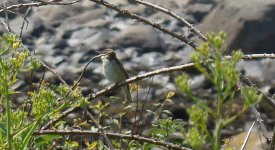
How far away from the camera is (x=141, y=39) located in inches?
850

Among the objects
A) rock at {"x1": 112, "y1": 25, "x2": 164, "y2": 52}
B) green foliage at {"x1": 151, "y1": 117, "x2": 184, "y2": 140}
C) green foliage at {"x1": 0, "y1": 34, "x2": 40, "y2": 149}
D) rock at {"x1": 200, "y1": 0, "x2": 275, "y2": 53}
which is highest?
rock at {"x1": 200, "y1": 0, "x2": 275, "y2": 53}

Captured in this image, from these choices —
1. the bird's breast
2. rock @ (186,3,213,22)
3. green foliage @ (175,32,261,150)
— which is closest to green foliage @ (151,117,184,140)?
green foliage @ (175,32,261,150)

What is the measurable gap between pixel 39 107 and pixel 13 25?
68.2 ft

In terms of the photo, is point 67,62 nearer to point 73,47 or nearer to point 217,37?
point 73,47

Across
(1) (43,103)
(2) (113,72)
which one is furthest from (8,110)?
(2) (113,72)

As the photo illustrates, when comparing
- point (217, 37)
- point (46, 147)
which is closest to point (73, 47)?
point (46, 147)

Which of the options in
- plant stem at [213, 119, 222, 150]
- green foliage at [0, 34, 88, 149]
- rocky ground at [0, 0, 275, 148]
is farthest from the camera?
rocky ground at [0, 0, 275, 148]

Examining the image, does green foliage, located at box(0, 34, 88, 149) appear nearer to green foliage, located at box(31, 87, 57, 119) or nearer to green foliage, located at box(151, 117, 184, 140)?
green foliage, located at box(31, 87, 57, 119)

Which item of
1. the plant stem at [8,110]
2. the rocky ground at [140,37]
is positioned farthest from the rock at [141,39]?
the plant stem at [8,110]

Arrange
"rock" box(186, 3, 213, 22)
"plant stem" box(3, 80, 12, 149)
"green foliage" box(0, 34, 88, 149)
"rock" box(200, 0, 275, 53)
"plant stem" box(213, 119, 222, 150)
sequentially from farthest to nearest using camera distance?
"rock" box(186, 3, 213, 22) < "rock" box(200, 0, 275, 53) < "green foliage" box(0, 34, 88, 149) < "plant stem" box(3, 80, 12, 149) < "plant stem" box(213, 119, 222, 150)

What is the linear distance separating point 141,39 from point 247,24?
318 cm

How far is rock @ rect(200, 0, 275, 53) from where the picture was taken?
1977 centimetres

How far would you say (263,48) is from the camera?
64.7 feet

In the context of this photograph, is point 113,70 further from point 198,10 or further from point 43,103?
point 198,10
